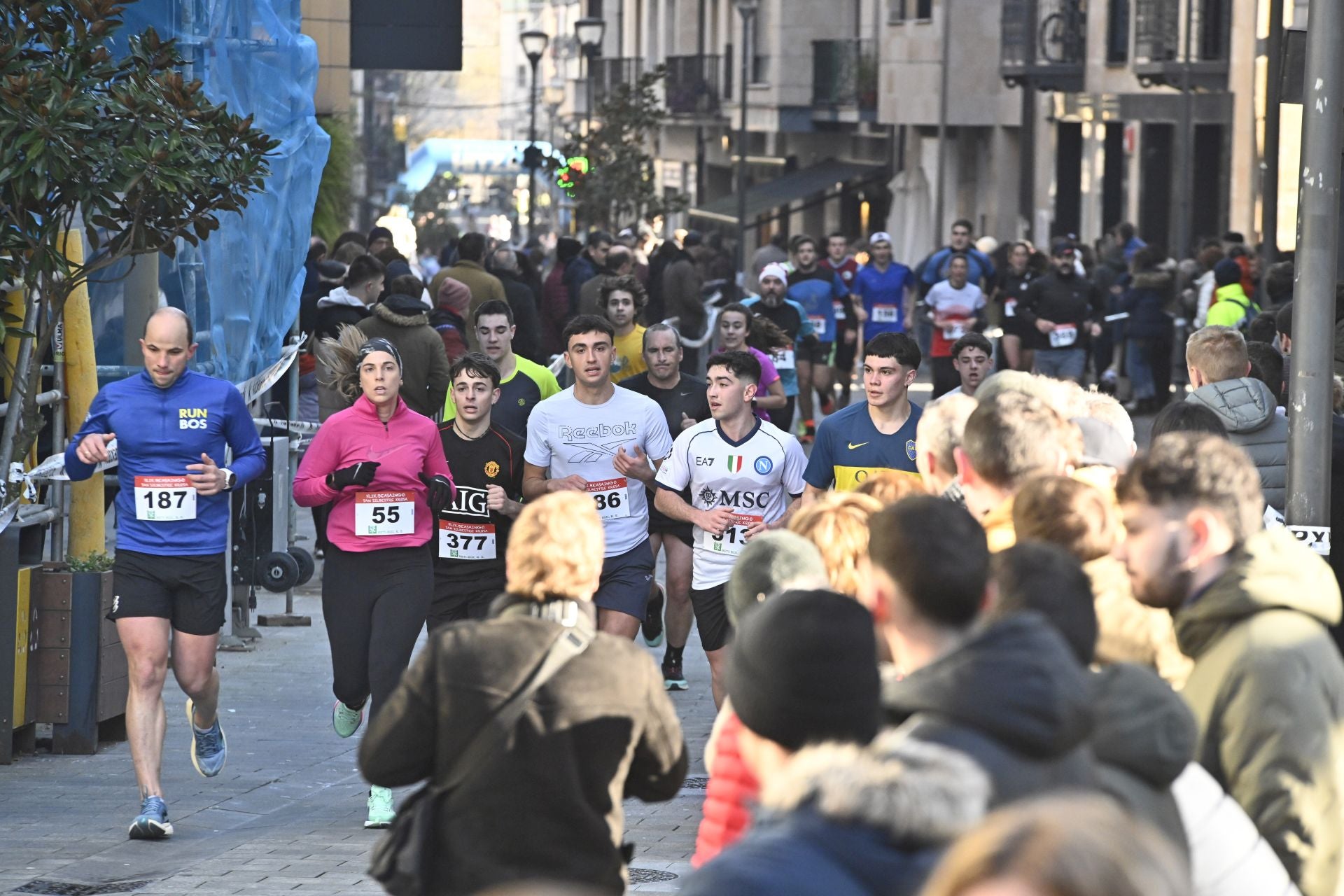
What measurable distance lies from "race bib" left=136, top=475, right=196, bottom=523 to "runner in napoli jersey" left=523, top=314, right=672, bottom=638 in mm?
1524

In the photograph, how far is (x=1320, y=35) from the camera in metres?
6.18

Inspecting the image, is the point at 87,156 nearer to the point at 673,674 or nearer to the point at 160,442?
the point at 160,442

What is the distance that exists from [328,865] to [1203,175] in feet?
88.3

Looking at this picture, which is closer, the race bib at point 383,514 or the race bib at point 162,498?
the race bib at point 162,498

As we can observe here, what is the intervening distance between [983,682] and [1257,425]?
14.9 feet

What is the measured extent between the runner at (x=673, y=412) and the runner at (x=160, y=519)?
259 cm

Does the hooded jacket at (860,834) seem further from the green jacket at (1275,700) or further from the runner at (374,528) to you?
the runner at (374,528)

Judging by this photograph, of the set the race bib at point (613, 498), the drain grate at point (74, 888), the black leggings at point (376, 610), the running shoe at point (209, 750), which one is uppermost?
the race bib at point (613, 498)

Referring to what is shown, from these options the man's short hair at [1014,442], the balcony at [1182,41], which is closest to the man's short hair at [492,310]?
the man's short hair at [1014,442]

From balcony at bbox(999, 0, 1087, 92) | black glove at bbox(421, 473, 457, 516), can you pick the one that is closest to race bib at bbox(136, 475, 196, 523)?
black glove at bbox(421, 473, 457, 516)

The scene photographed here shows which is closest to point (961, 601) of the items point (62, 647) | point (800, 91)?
point (62, 647)

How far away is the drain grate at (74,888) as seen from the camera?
6879 millimetres

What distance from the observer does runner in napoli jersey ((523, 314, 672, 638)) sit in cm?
875

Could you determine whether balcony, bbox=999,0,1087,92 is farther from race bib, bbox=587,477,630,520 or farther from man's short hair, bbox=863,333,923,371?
man's short hair, bbox=863,333,923,371
